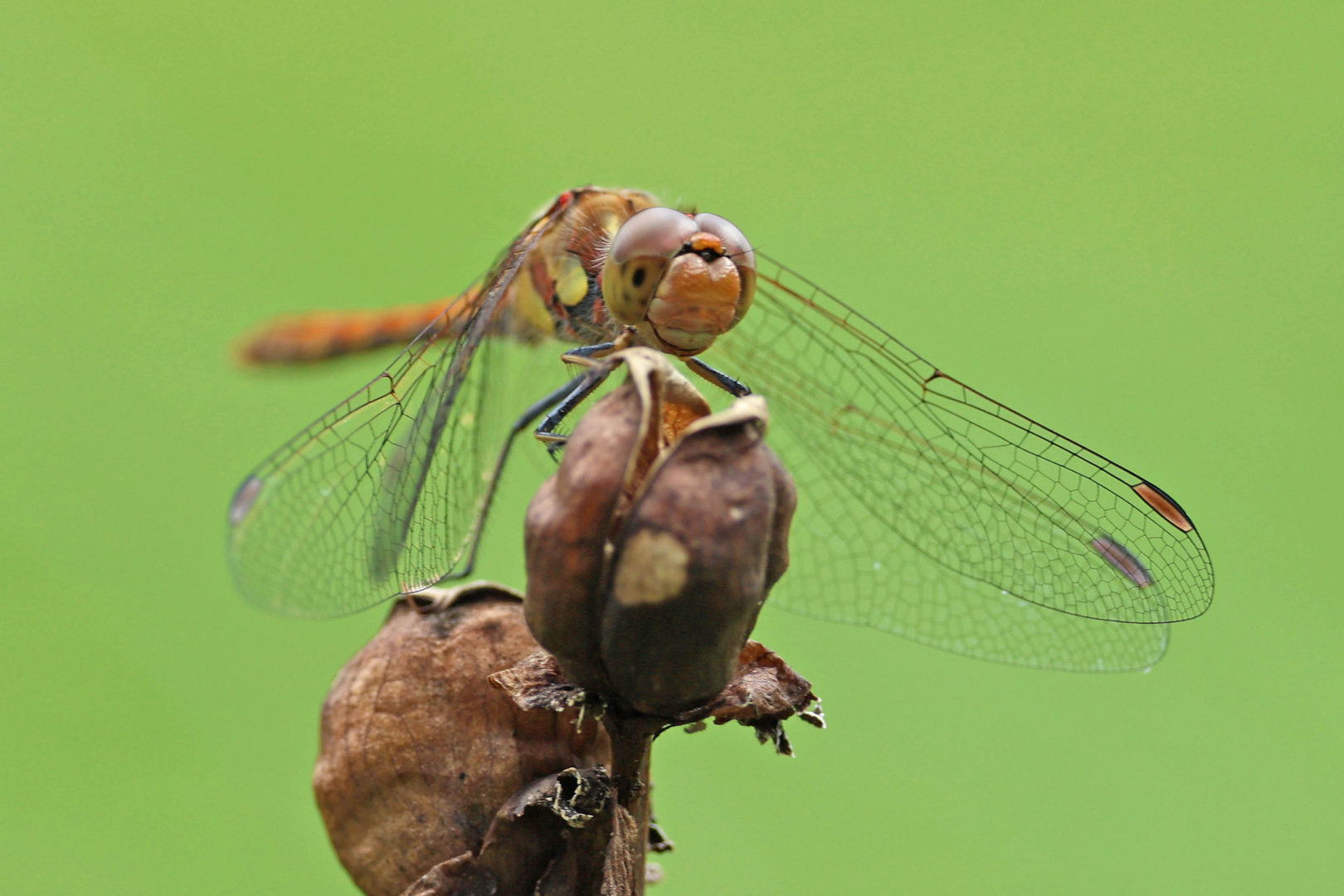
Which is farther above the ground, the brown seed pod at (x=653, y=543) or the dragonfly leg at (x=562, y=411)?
the dragonfly leg at (x=562, y=411)

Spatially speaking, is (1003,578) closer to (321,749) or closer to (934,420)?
(934,420)

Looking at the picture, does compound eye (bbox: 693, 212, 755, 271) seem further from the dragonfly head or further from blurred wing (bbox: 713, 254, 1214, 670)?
blurred wing (bbox: 713, 254, 1214, 670)

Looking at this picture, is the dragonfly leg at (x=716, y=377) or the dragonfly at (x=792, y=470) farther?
the dragonfly leg at (x=716, y=377)

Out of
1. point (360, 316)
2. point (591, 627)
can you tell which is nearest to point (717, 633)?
point (591, 627)

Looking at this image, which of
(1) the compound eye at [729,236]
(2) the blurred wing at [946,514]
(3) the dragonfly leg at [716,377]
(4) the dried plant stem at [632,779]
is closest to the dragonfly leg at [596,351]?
(3) the dragonfly leg at [716,377]

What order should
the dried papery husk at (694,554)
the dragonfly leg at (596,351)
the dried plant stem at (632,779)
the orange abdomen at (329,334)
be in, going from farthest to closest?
the orange abdomen at (329,334), the dragonfly leg at (596,351), the dried plant stem at (632,779), the dried papery husk at (694,554)

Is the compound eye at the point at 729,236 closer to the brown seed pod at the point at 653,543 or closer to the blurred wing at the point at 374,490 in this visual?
the blurred wing at the point at 374,490
